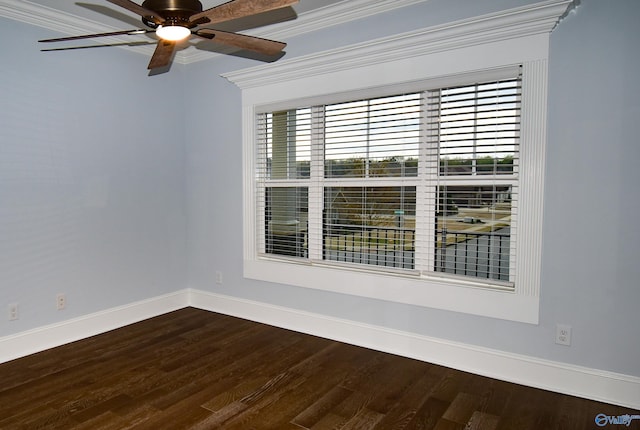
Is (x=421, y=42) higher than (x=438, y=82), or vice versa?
(x=421, y=42)

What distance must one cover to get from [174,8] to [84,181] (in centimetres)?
228

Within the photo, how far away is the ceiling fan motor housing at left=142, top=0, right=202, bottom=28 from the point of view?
1870 mm

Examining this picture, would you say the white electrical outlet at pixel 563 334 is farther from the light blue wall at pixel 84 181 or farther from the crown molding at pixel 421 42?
the light blue wall at pixel 84 181

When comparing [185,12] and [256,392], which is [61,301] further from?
[185,12]

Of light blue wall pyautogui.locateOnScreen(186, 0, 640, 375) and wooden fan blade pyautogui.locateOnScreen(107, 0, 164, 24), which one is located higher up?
wooden fan blade pyautogui.locateOnScreen(107, 0, 164, 24)

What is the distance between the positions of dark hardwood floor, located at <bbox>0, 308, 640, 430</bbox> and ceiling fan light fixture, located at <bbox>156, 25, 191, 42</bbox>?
6.55 feet

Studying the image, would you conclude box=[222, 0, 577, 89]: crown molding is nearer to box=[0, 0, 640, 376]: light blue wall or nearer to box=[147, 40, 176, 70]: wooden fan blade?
box=[0, 0, 640, 376]: light blue wall

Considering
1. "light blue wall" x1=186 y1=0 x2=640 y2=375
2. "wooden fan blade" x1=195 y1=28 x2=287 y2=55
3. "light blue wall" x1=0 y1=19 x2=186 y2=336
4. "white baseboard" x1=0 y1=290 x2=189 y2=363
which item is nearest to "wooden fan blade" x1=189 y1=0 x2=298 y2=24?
"wooden fan blade" x1=195 y1=28 x2=287 y2=55

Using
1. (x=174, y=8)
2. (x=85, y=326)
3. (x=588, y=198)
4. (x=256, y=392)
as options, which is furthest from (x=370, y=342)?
(x=174, y=8)

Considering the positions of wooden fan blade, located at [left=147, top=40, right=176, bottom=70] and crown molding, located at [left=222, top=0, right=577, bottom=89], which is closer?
wooden fan blade, located at [left=147, top=40, right=176, bottom=70]

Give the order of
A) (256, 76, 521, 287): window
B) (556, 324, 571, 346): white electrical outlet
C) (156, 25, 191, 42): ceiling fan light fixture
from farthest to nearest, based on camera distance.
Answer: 1. (256, 76, 521, 287): window
2. (556, 324, 571, 346): white electrical outlet
3. (156, 25, 191, 42): ceiling fan light fixture

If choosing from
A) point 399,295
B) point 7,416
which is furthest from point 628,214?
point 7,416

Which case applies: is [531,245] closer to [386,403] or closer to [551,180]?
[551,180]

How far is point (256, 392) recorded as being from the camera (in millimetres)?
2695
